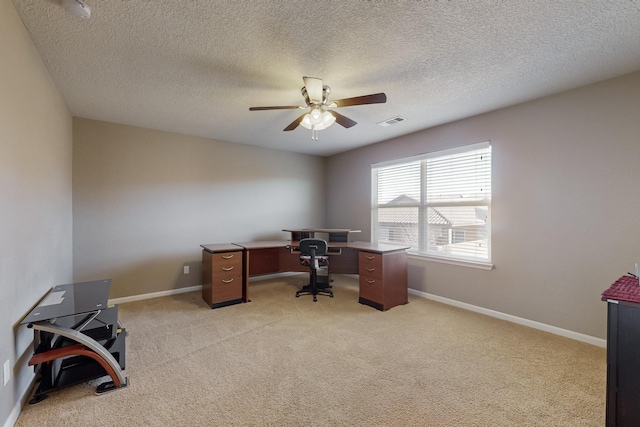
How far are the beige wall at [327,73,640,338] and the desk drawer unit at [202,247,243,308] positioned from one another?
2.90m

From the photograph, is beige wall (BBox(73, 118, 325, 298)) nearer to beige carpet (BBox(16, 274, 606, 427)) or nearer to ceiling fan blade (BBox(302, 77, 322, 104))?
beige carpet (BBox(16, 274, 606, 427))

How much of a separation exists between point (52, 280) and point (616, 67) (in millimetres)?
5273

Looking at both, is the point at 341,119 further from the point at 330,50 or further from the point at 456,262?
the point at 456,262

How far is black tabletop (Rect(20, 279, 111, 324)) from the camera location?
1728 millimetres

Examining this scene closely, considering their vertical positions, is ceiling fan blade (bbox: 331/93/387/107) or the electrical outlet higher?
ceiling fan blade (bbox: 331/93/387/107)

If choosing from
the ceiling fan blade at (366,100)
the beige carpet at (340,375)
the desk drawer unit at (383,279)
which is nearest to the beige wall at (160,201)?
the beige carpet at (340,375)

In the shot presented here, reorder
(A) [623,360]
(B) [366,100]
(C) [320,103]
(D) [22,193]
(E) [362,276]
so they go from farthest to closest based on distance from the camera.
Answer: (E) [362,276] < (C) [320,103] < (B) [366,100] < (D) [22,193] < (A) [623,360]

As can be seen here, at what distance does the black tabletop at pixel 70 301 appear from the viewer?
1.73 meters

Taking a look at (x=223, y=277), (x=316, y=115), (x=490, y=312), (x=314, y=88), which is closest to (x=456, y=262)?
(x=490, y=312)

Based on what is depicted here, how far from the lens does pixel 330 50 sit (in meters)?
1.99

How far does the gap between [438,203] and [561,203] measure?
1.35 metres

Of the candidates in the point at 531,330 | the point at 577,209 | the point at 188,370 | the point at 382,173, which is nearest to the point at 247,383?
the point at 188,370

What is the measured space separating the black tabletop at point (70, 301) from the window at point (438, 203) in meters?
3.79

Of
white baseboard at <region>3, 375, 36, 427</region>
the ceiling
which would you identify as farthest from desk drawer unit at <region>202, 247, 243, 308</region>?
the ceiling
